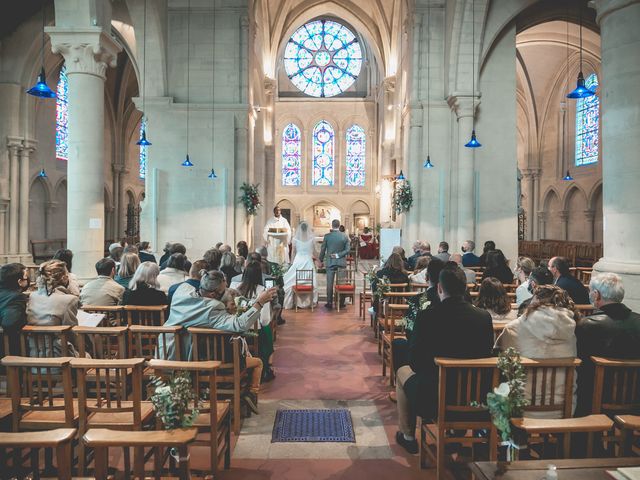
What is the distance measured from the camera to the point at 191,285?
403 cm

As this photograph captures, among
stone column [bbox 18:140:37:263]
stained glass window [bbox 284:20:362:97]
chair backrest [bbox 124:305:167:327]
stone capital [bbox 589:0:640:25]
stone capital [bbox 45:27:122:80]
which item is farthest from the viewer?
stained glass window [bbox 284:20:362:97]

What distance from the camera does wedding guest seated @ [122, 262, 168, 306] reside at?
4.54 metres

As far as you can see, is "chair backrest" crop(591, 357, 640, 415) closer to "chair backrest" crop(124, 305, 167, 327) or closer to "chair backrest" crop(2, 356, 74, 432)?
"chair backrest" crop(2, 356, 74, 432)

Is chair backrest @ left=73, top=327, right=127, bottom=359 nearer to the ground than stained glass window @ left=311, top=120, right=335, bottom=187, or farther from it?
nearer to the ground

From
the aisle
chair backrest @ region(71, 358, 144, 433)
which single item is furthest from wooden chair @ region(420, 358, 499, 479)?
chair backrest @ region(71, 358, 144, 433)

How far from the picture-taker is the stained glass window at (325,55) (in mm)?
30266

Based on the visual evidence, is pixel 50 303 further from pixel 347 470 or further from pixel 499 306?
pixel 499 306

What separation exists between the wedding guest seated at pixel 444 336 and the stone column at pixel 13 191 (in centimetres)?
1410

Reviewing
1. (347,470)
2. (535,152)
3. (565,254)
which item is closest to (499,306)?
(347,470)

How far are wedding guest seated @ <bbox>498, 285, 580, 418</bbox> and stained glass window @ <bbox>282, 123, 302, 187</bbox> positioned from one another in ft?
92.2

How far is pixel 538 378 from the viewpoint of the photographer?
3.04 meters

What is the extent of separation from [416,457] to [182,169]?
10.9m

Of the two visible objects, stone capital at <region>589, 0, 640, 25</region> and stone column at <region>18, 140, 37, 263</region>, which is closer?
stone capital at <region>589, 0, 640, 25</region>

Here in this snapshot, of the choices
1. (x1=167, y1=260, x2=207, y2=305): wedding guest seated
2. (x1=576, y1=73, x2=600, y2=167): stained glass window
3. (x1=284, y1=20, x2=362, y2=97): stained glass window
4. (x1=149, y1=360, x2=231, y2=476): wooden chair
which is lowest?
(x1=149, y1=360, x2=231, y2=476): wooden chair
